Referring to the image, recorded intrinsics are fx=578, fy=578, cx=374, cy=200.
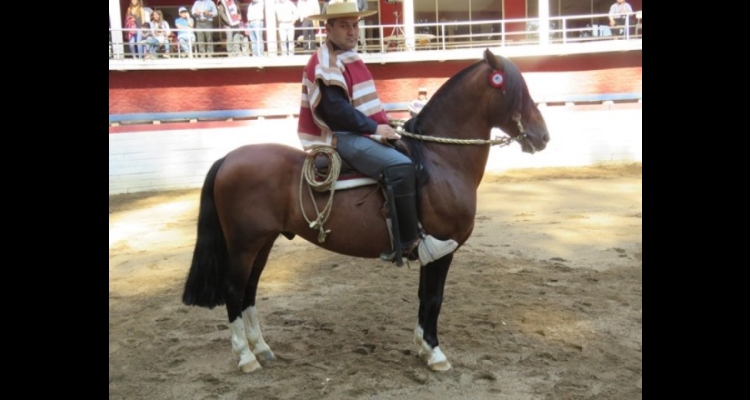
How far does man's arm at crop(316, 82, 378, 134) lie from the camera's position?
12.3 feet

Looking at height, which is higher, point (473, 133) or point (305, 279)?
point (473, 133)

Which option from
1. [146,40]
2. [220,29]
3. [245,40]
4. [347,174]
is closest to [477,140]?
[347,174]

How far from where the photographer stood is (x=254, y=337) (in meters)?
4.25

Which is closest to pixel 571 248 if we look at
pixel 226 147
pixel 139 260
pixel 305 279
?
pixel 305 279

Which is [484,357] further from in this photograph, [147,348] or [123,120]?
[123,120]

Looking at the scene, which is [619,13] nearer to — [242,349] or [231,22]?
[231,22]

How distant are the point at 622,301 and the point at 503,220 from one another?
4.04 m

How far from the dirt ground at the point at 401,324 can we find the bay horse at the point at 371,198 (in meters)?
0.33

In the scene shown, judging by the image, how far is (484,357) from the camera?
4141 millimetres

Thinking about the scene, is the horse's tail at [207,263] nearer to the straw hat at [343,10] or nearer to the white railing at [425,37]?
the straw hat at [343,10]

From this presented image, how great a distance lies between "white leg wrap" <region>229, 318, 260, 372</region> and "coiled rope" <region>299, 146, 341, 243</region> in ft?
2.90

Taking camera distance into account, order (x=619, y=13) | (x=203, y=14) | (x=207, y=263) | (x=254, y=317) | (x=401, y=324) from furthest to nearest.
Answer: (x=619, y=13), (x=203, y=14), (x=401, y=324), (x=254, y=317), (x=207, y=263)

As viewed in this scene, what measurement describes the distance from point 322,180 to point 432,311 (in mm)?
1195

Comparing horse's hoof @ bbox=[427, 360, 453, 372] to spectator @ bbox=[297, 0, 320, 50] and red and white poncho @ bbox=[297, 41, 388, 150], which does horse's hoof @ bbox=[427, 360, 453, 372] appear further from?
spectator @ bbox=[297, 0, 320, 50]
